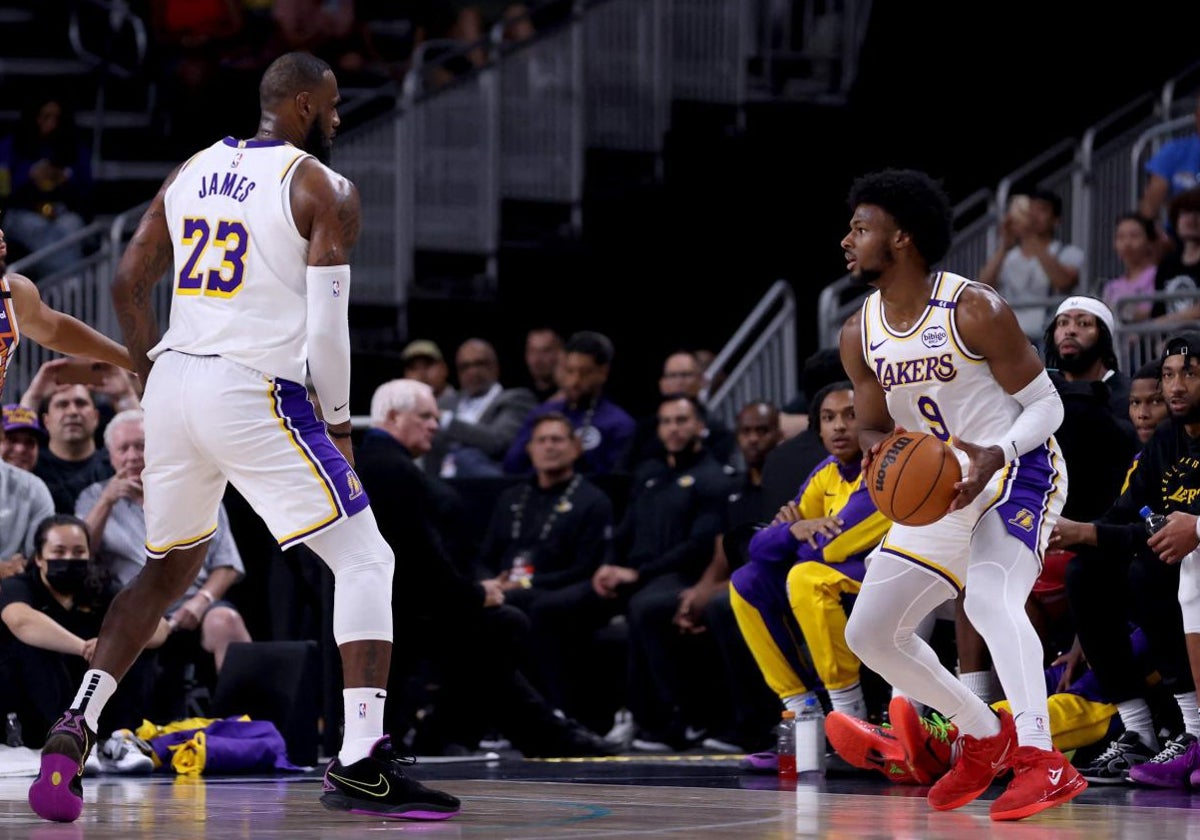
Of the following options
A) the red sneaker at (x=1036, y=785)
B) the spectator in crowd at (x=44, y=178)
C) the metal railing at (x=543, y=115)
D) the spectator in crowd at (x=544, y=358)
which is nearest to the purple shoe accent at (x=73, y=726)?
the red sneaker at (x=1036, y=785)

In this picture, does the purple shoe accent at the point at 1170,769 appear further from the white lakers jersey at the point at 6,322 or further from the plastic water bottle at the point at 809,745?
the white lakers jersey at the point at 6,322

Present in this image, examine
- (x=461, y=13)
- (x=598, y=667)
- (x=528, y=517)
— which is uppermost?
(x=461, y=13)

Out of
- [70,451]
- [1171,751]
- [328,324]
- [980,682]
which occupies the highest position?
[328,324]

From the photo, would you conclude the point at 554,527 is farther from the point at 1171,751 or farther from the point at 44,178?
the point at 44,178

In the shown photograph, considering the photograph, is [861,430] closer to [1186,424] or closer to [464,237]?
[1186,424]

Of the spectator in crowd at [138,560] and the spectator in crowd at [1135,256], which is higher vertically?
the spectator in crowd at [1135,256]

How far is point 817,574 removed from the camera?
8508mm

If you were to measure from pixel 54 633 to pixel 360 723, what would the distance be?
352cm

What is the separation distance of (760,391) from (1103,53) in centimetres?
529

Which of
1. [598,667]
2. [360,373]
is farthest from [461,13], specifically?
[598,667]

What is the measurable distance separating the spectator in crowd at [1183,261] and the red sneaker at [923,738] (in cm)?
438

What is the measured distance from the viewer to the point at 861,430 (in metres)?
6.88

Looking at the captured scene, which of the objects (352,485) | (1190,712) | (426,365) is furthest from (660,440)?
(352,485)

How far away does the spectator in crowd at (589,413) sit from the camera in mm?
11898
